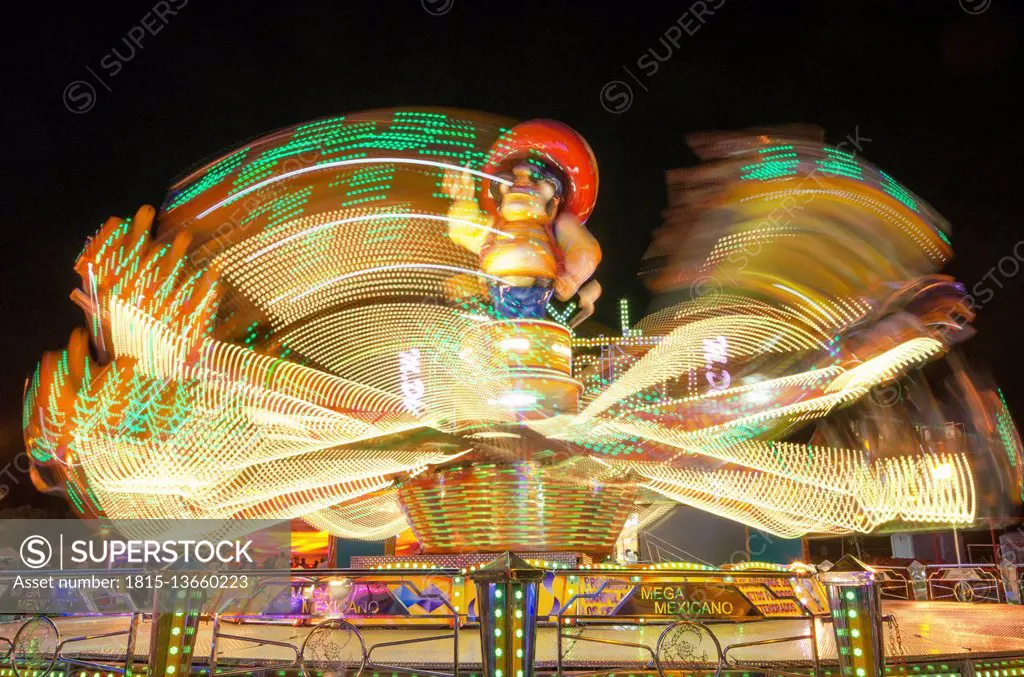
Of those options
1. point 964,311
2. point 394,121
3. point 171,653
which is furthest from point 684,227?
point 171,653

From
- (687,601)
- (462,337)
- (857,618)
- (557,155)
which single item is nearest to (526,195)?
(557,155)

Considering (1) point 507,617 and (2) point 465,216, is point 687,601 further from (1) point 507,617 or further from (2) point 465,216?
(2) point 465,216

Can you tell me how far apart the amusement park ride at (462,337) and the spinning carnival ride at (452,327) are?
0.04 metres

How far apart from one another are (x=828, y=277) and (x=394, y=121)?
7.21 meters

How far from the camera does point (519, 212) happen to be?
11781mm

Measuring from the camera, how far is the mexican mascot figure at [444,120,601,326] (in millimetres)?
11578

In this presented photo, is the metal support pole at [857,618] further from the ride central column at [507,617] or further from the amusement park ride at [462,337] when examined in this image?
the amusement park ride at [462,337]

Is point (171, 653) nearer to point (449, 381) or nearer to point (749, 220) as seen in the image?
point (449, 381)

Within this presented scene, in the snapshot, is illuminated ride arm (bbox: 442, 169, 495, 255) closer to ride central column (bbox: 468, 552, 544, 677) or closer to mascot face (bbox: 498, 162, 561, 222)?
mascot face (bbox: 498, 162, 561, 222)

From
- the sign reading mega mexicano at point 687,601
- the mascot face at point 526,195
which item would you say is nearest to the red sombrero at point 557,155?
the mascot face at point 526,195

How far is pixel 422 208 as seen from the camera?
11297mm

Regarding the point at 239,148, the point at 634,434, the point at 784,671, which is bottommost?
the point at 784,671

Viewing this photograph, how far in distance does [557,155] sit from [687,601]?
6.92 m

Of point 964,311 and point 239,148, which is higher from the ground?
point 239,148
